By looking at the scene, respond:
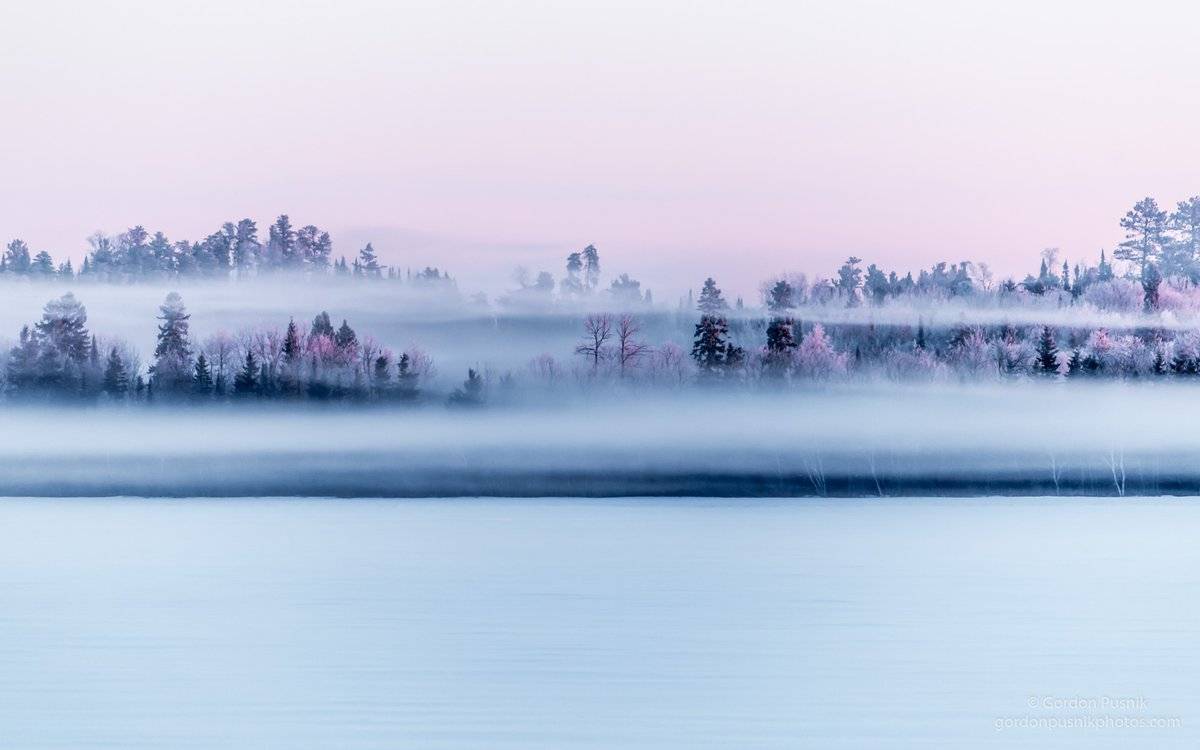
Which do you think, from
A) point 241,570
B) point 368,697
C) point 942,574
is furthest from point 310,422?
point 368,697

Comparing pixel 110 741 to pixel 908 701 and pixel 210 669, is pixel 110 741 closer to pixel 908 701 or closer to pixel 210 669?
pixel 210 669

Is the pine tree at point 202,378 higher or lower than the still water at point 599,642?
higher

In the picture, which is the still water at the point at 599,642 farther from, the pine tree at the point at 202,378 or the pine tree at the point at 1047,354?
the pine tree at the point at 202,378

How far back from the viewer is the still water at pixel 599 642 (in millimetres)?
6191

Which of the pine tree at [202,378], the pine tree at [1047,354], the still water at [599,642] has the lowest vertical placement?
the still water at [599,642]

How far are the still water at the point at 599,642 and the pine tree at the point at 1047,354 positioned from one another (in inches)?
139

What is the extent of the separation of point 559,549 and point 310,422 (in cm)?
654

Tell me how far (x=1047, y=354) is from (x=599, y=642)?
41.5 ft

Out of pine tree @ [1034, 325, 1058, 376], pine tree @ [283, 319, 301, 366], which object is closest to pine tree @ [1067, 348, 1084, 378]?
pine tree @ [1034, 325, 1058, 376]

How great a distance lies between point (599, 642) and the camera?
830 cm

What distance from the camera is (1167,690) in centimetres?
686

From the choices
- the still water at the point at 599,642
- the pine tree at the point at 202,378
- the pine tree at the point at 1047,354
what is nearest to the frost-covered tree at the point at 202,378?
the pine tree at the point at 202,378

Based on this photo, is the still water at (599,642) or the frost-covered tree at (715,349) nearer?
the still water at (599,642)

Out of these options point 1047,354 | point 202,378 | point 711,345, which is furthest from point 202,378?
point 1047,354
